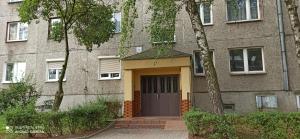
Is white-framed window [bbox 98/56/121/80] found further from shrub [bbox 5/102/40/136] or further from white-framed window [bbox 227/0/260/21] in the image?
shrub [bbox 5/102/40/136]

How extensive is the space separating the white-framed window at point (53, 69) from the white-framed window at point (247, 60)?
10733mm

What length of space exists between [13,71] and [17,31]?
9.19ft

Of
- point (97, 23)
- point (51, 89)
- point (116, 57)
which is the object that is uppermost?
point (97, 23)

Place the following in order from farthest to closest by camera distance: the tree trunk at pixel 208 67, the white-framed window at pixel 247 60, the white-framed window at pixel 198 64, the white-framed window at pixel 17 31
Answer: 1. the white-framed window at pixel 17 31
2. the white-framed window at pixel 198 64
3. the white-framed window at pixel 247 60
4. the tree trunk at pixel 208 67

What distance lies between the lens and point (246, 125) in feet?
35.6

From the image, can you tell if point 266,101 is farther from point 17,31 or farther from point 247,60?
point 17,31

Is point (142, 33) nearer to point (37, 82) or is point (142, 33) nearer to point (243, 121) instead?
point (37, 82)

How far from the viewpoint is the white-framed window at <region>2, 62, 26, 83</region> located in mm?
22016

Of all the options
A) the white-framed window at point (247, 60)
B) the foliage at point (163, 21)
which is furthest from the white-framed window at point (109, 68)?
the white-framed window at point (247, 60)

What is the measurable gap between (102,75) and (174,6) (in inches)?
316

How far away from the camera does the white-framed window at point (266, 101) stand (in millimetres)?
17141

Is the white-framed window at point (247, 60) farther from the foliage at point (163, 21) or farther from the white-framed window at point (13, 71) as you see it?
the white-framed window at point (13, 71)

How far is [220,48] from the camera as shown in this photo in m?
18.5

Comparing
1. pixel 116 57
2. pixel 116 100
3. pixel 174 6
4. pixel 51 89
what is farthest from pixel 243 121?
pixel 51 89
